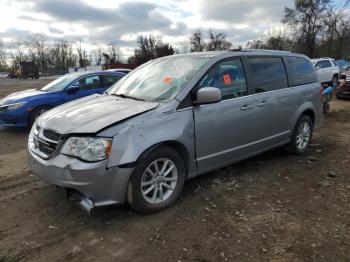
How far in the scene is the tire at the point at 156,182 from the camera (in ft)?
11.3

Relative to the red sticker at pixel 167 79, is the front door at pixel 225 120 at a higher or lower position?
lower

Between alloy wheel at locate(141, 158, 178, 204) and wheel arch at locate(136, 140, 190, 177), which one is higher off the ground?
wheel arch at locate(136, 140, 190, 177)

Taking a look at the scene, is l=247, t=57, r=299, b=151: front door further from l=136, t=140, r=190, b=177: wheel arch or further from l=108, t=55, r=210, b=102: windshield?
l=136, t=140, r=190, b=177: wheel arch

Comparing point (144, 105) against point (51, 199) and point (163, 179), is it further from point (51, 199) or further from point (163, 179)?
point (51, 199)

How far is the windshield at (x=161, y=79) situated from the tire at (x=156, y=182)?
2.38ft

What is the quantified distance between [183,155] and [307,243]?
1.61 meters

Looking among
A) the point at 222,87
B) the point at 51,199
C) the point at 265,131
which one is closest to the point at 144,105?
the point at 222,87

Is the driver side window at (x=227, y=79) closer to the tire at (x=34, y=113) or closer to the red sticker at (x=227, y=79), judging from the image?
the red sticker at (x=227, y=79)

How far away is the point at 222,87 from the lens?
433 cm

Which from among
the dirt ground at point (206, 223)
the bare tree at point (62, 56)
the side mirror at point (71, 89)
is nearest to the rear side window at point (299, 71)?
the dirt ground at point (206, 223)

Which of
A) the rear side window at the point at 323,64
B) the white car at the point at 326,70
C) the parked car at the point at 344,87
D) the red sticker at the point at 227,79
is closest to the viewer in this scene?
the red sticker at the point at 227,79

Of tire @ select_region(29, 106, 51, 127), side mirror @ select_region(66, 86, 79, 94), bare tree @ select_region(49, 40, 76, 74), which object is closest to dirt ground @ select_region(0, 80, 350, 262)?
tire @ select_region(29, 106, 51, 127)

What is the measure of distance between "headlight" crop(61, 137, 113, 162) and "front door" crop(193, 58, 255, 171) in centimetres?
118

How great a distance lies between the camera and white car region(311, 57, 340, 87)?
17047 millimetres
